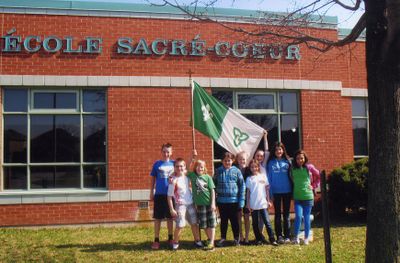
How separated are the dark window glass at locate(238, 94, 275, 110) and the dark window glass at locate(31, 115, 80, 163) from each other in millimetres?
3915

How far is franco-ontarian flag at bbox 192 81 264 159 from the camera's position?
8.34 metres

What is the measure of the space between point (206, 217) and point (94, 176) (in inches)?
142

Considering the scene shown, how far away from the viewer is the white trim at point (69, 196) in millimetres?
9875

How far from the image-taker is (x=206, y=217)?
781cm

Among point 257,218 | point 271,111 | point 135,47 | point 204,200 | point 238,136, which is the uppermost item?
point 135,47

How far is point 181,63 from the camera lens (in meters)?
10.9

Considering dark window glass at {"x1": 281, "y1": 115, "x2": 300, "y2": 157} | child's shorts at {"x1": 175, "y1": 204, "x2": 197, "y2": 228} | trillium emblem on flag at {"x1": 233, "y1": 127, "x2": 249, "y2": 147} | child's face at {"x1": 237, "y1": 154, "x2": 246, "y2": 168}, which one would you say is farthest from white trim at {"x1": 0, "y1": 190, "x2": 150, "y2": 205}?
dark window glass at {"x1": 281, "y1": 115, "x2": 300, "y2": 157}

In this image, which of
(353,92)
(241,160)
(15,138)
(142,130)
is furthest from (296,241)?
(15,138)

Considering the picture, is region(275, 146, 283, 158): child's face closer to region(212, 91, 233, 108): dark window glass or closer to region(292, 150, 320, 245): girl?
region(292, 150, 320, 245): girl

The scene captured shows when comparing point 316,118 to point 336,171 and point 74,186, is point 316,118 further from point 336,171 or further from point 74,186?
point 74,186

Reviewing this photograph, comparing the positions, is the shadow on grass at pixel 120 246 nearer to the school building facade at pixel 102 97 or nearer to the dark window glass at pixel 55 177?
Answer: the school building facade at pixel 102 97

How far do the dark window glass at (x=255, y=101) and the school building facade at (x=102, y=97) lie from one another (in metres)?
0.03

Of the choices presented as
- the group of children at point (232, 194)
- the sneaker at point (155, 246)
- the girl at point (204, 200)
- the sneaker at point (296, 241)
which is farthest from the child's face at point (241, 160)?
the sneaker at point (155, 246)

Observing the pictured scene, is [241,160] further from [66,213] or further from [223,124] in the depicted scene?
[66,213]
